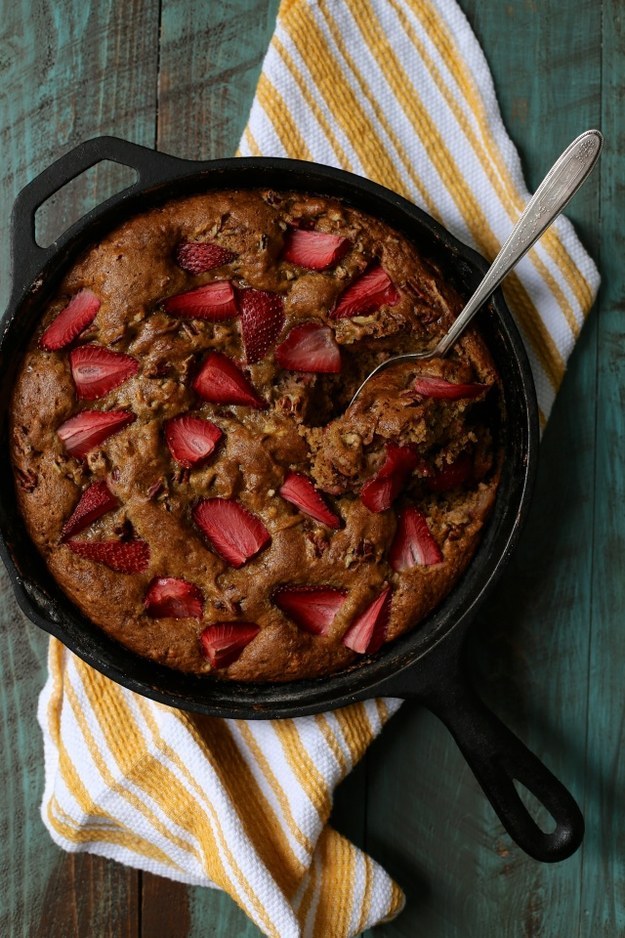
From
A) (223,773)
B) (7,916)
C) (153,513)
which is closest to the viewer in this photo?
(153,513)

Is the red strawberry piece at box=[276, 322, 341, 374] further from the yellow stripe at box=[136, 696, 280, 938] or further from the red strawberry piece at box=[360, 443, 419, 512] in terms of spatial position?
the yellow stripe at box=[136, 696, 280, 938]

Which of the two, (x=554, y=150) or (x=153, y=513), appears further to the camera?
(x=554, y=150)

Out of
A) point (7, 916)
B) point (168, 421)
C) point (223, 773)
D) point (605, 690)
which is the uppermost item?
point (168, 421)

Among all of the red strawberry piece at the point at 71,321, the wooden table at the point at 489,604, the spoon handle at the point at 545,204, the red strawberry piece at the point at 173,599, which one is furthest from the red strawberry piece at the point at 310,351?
the wooden table at the point at 489,604

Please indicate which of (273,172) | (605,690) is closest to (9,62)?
(273,172)

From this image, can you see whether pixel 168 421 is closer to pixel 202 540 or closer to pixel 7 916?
pixel 202 540

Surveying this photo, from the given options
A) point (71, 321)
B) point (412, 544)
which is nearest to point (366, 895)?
point (412, 544)

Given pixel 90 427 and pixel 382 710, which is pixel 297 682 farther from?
pixel 90 427
